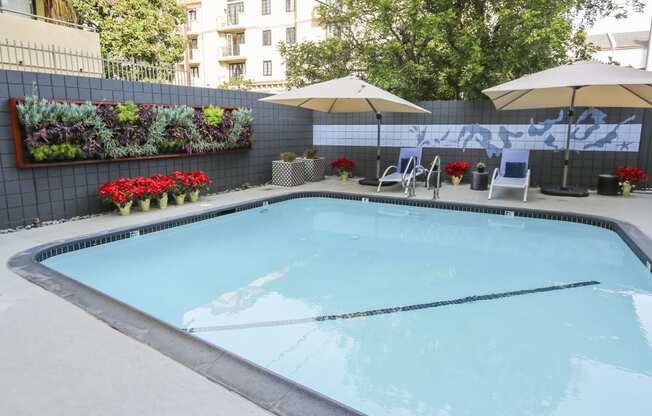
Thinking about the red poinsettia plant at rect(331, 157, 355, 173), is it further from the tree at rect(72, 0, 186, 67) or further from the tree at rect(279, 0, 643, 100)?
the tree at rect(72, 0, 186, 67)

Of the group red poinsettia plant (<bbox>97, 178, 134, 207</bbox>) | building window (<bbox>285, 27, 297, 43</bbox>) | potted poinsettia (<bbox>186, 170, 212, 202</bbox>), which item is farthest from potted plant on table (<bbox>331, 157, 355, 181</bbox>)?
building window (<bbox>285, 27, 297, 43</bbox>)

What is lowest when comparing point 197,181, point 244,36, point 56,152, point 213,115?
point 197,181

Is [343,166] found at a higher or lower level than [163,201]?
higher

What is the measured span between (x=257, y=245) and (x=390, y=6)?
7.41 m

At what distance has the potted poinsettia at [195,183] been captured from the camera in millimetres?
7020

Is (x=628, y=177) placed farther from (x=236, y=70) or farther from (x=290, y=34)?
(x=236, y=70)

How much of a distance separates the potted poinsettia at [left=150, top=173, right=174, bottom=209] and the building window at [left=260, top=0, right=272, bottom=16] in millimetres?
20802

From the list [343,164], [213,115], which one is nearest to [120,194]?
[213,115]

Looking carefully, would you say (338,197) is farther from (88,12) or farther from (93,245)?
(88,12)

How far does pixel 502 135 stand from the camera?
29.4 feet

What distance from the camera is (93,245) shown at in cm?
496

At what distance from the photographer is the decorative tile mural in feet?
26.7

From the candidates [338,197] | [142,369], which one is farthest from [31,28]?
[142,369]

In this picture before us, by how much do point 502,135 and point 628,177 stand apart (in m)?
2.42
